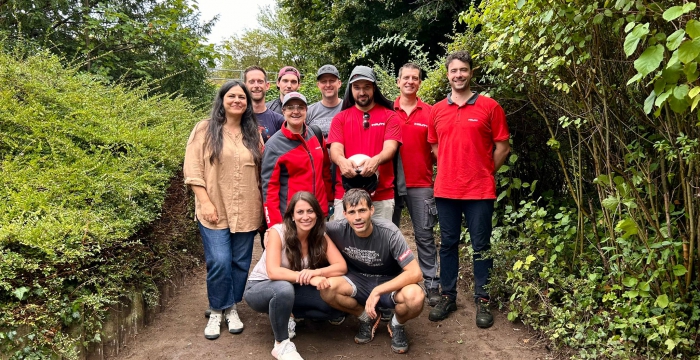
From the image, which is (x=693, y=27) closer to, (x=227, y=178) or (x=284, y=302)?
(x=284, y=302)

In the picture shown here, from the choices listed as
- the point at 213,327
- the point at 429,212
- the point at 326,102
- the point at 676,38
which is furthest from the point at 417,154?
the point at 676,38

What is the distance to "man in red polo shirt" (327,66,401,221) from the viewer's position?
3.91 metres

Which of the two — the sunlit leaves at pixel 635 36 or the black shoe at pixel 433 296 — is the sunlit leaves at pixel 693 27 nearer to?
the sunlit leaves at pixel 635 36

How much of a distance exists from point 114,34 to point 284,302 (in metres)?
8.62

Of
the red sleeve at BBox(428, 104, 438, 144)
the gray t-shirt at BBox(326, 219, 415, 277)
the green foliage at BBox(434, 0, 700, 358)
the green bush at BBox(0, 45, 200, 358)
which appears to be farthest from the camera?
the red sleeve at BBox(428, 104, 438, 144)

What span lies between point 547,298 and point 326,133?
7.64 ft

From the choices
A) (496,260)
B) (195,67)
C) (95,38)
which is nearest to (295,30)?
(195,67)

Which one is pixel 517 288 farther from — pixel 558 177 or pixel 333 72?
pixel 333 72

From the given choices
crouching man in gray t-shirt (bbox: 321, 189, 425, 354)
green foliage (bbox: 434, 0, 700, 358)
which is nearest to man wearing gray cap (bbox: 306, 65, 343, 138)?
crouching man in gray t-shirt (bbox: 321, 189, 425, 354)

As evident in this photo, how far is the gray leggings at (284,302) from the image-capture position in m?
3.33

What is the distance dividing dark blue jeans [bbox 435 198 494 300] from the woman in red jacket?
1068mm

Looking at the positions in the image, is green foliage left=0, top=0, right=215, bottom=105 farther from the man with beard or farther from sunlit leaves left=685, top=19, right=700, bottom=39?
sunlit leaves left=685, top=19, right=700, bottom=39

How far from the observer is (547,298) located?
3648 millimetres

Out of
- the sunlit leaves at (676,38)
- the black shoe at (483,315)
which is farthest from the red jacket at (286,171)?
the sunlit leaves at (676,38)
